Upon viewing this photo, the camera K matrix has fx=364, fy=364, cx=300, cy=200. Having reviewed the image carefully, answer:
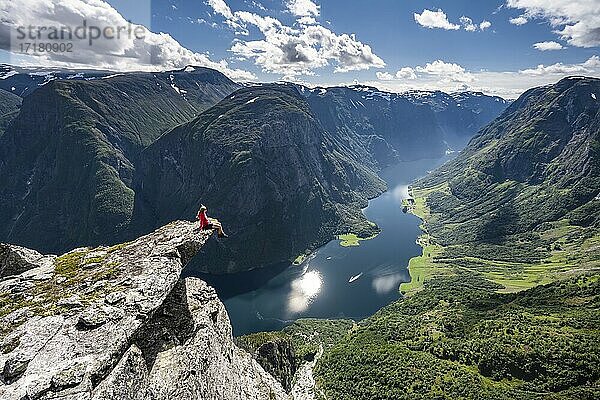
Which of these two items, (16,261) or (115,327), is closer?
(115,327)

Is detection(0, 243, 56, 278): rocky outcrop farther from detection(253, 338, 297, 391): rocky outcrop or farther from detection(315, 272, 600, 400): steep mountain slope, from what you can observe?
detection(315, 272, 600, 400): steep mountain slope

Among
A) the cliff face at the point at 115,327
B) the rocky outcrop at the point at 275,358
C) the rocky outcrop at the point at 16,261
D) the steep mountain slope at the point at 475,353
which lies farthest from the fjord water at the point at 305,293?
the rocky outcrop at the point at 16,261

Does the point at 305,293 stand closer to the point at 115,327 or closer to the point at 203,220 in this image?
the point at 203,220

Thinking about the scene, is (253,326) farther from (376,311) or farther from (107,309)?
(107,309)

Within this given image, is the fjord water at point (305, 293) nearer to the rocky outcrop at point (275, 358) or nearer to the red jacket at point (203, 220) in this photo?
the rocky outcrop at point (275, 358)

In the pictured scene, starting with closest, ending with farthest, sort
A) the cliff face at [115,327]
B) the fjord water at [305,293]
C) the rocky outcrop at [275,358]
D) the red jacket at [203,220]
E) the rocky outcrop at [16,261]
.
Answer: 1. the cliff face at [115,327]
2. the rocky outcrop at [16,261]
3. the red jacket at [203,220]
4. the rocky outcrop at [275,358]
5. the fjord water at [305,293]

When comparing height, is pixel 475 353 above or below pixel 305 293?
above

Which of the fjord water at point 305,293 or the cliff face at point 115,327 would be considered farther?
the fjord water at point 305,293

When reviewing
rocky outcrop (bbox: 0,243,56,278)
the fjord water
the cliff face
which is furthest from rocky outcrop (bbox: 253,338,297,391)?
the fjord water

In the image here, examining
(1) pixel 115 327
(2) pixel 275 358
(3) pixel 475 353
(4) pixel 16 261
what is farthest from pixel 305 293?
(1) pixel 115 327
